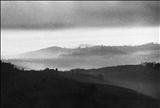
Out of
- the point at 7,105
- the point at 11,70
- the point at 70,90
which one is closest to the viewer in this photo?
the point at 7,105

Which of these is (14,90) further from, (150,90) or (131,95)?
(150,90)

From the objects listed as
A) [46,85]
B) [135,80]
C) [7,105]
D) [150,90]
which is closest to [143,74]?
[135,80]

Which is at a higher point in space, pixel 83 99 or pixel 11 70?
pixel 11 70

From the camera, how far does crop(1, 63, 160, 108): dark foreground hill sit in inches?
4641

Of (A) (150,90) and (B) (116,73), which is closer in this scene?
(A) (150,90)

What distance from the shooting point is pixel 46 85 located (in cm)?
13025

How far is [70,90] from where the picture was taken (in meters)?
124

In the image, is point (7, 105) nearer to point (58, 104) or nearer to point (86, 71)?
point (58, 104)

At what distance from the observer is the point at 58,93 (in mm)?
124438

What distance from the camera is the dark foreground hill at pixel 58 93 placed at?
118 m

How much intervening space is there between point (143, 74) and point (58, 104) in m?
57.1

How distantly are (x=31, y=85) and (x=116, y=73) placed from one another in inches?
1832

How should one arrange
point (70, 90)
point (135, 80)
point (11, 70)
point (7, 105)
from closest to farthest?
point (7, 105) → point (70, 90) → point (11, 70) → point (135, 80)

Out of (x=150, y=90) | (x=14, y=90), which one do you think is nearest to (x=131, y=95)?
(x=150, y=90)
